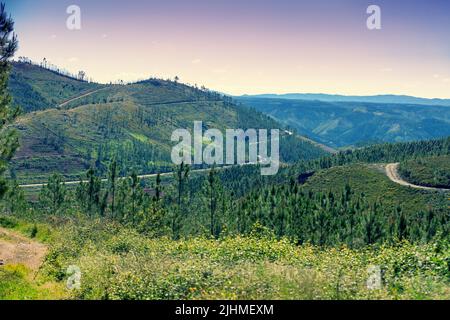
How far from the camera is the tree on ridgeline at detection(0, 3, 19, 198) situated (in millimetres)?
22516

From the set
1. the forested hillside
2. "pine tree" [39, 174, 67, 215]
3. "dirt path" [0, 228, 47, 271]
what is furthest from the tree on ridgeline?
the forested hillside

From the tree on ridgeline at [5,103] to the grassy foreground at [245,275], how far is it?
5.71 meters

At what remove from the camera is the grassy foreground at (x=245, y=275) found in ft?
47.1

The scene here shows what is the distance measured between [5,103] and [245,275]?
623 inches

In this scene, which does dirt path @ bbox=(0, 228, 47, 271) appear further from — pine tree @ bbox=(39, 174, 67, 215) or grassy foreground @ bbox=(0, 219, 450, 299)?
pine tree @ bbox=(39, 174, 67, 215)

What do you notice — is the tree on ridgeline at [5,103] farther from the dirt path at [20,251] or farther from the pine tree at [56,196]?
the pine tree at [56,196]

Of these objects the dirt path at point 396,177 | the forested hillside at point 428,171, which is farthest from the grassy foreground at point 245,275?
the forested hillside at point 428,171

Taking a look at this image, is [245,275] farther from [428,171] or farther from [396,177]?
[428,171]

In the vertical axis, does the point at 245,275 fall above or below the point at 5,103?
below

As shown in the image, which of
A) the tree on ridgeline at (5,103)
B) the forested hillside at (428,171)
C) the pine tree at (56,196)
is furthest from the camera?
the forested hillside at (428,171)

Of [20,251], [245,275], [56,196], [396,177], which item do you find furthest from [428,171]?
[245,275]

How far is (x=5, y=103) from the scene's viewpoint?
22750mm

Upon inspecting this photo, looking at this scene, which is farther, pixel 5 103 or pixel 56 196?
pixel 56 196

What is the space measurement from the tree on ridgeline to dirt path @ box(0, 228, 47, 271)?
428 centimetres
